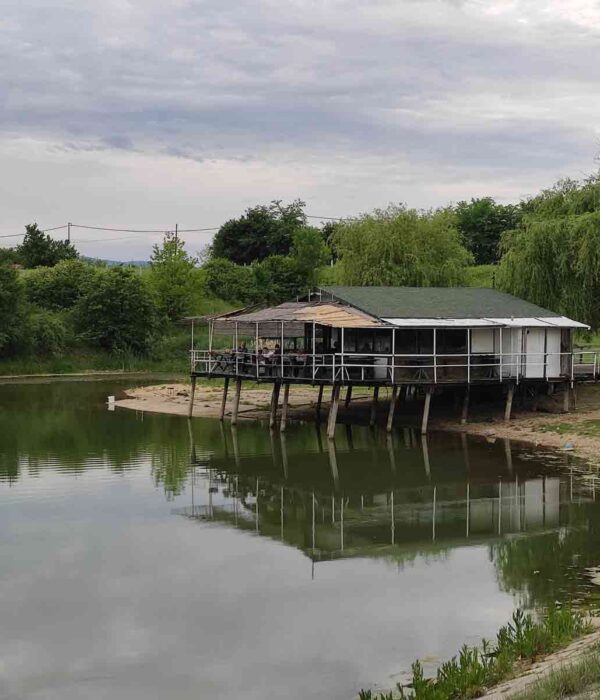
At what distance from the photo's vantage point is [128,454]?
3058 centimetres

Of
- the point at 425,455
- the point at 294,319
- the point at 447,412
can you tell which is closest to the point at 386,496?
the point at 425,455

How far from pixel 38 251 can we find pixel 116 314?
67.6 feet

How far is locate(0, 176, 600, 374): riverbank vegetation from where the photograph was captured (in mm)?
38938

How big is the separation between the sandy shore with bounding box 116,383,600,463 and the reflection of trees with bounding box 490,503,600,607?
309 inches

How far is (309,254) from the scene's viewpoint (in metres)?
80.1

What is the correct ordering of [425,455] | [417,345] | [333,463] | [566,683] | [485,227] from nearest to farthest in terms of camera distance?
[566,683]
[333,463]
[425,455]
[417,345]
[485,227]

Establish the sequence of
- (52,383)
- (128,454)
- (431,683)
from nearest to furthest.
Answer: (431,683) → (128,454) → (52,383)

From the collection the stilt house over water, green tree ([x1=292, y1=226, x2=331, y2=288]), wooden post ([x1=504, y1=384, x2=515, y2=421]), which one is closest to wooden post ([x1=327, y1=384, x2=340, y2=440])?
the stilt house over water

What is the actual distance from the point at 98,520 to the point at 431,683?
1111cm

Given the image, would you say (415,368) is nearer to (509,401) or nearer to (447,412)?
(509,401)

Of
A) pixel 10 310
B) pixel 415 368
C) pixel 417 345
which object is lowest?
pixel 415 368

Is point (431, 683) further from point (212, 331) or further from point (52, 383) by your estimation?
point (52, 383)

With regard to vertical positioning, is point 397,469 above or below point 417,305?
below

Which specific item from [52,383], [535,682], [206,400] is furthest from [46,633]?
[52,383]
